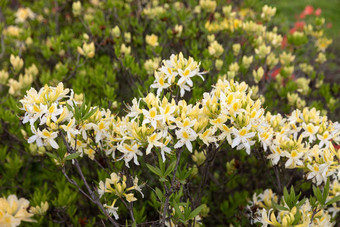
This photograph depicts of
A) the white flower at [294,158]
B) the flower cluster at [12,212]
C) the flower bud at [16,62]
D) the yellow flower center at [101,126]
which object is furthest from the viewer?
the flower bud at [16,62]

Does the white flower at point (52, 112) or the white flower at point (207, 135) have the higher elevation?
the white flower at point (52, 112)

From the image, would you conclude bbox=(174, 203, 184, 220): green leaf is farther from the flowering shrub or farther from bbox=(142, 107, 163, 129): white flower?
bbox=(142, 107, 163, 129): white flower

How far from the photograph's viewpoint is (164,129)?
161cm

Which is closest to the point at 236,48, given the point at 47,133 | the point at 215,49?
the point at 215,49

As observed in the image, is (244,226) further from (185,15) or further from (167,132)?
(185,15)

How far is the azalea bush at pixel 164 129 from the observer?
1634 millimetres

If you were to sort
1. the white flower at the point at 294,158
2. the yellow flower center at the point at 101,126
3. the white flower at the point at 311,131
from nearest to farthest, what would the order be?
the yellow flower center at the point at 101,126 < the white flower at the point at 294,158 < the white flower at the point at 311,131

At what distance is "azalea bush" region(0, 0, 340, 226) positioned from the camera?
5.36 ft

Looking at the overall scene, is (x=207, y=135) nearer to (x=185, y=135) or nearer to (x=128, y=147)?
(x=185, y=135)

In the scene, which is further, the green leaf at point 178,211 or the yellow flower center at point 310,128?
the yellow flower center at point 310,128

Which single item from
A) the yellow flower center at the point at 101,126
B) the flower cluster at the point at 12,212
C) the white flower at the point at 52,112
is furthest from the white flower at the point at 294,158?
the flower cluster at the point at 12,212

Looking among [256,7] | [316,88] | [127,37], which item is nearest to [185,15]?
[127,37]

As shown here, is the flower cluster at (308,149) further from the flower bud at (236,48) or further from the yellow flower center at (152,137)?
the flower bud at (236,48)

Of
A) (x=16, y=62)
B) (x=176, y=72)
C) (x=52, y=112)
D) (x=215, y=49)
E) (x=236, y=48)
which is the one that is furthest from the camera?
(x=236, y=48)
